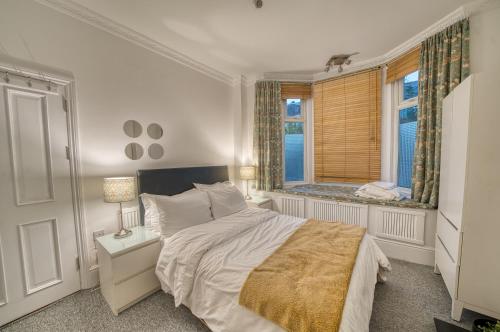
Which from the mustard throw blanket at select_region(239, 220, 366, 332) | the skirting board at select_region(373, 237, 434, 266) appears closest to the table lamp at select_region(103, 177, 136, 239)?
the mustard throw blanket at select_region(239, 220, 366, 332)

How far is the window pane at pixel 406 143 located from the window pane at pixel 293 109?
5.08 ft

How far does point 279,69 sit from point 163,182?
98.6 inches

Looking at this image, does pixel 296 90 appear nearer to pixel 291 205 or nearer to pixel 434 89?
pixel 434 89

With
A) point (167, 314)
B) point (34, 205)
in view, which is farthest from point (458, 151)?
point (34, 205)

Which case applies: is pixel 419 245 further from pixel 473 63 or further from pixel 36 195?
pixel 36 195

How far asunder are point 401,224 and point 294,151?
6.35ft

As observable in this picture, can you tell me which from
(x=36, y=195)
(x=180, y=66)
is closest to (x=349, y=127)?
(x=180, y=66)

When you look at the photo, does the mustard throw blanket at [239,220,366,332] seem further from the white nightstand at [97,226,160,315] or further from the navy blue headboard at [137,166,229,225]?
the navy blue headboard at [137,166,229,225]

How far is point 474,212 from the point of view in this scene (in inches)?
56.2

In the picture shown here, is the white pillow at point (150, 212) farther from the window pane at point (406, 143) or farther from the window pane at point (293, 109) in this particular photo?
the window pane at point (406, 143)

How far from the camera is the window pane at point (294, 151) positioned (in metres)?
3.73

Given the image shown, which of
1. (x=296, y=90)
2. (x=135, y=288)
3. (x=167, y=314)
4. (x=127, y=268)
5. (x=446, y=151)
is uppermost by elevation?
(x=296, y=90)

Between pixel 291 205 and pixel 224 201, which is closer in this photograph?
pixel 224 201

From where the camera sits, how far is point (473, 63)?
1925 millimetres
